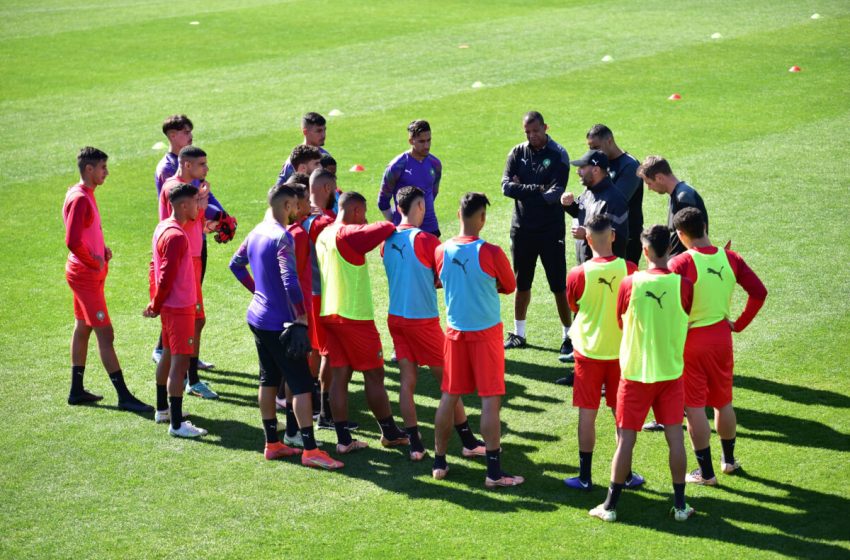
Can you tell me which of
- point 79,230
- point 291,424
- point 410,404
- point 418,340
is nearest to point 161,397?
point 291,424

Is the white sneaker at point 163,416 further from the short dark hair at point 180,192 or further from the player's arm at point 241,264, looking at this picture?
the short dark hair at point 180,192

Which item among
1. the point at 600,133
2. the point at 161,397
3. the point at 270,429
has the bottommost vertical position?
the point at 270,429

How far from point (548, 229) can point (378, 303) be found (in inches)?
93.4

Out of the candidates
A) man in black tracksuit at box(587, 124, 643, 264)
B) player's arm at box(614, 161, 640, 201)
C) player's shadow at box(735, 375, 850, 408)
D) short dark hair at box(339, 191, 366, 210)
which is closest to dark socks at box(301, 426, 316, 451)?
short dark hair at box(339, 191, 366, 210)

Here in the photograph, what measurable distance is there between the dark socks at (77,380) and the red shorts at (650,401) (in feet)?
16.9

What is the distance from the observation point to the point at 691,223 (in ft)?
24.8

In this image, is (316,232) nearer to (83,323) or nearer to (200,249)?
(200,249)

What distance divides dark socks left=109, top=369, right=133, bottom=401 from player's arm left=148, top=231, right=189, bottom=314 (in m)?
1.12

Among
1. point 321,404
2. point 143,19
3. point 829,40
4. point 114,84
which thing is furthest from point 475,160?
point 143,19

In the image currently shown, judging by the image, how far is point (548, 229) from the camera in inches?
418

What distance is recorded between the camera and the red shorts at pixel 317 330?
27.9ft

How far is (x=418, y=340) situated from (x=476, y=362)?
0.64 m

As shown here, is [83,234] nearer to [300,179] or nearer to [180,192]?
[180,192]

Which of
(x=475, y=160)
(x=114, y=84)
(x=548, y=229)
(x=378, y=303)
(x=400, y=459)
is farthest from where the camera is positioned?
(x=114, y=84)
